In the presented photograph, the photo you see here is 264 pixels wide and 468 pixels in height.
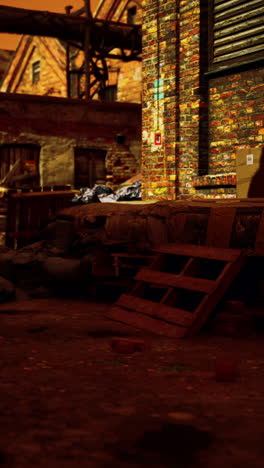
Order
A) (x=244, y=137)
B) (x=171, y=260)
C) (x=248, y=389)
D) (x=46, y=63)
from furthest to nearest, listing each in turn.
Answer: (x=46, y=63)
(x=244, y=137)
(x=171, y=260)
(x=248, y=389)

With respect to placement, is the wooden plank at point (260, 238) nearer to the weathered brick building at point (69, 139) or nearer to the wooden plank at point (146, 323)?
the wooden plank at point (146, 323)

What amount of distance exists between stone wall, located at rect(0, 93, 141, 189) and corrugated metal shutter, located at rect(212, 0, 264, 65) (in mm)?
8863

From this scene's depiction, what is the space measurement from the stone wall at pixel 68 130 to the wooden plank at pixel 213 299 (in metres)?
11.5

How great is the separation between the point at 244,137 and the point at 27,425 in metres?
4.94

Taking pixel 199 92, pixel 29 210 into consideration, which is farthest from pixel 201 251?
pixel 29 210

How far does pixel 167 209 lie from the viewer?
17.1 feet

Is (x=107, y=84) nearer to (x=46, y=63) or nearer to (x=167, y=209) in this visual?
(x=46, y=63)

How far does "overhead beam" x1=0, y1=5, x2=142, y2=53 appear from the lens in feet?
56.8

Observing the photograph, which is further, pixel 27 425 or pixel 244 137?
pixel 244 137

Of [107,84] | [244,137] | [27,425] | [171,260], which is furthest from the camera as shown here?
[107,84]

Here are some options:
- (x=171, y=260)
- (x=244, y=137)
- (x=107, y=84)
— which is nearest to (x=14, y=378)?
(x=171, y=260)

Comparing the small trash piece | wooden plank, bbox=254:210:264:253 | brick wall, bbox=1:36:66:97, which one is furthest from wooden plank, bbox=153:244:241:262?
brick wall, bbox=1:36:66:97

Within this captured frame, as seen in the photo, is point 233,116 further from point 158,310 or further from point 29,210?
point 29,210

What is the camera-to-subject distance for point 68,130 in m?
15.9
